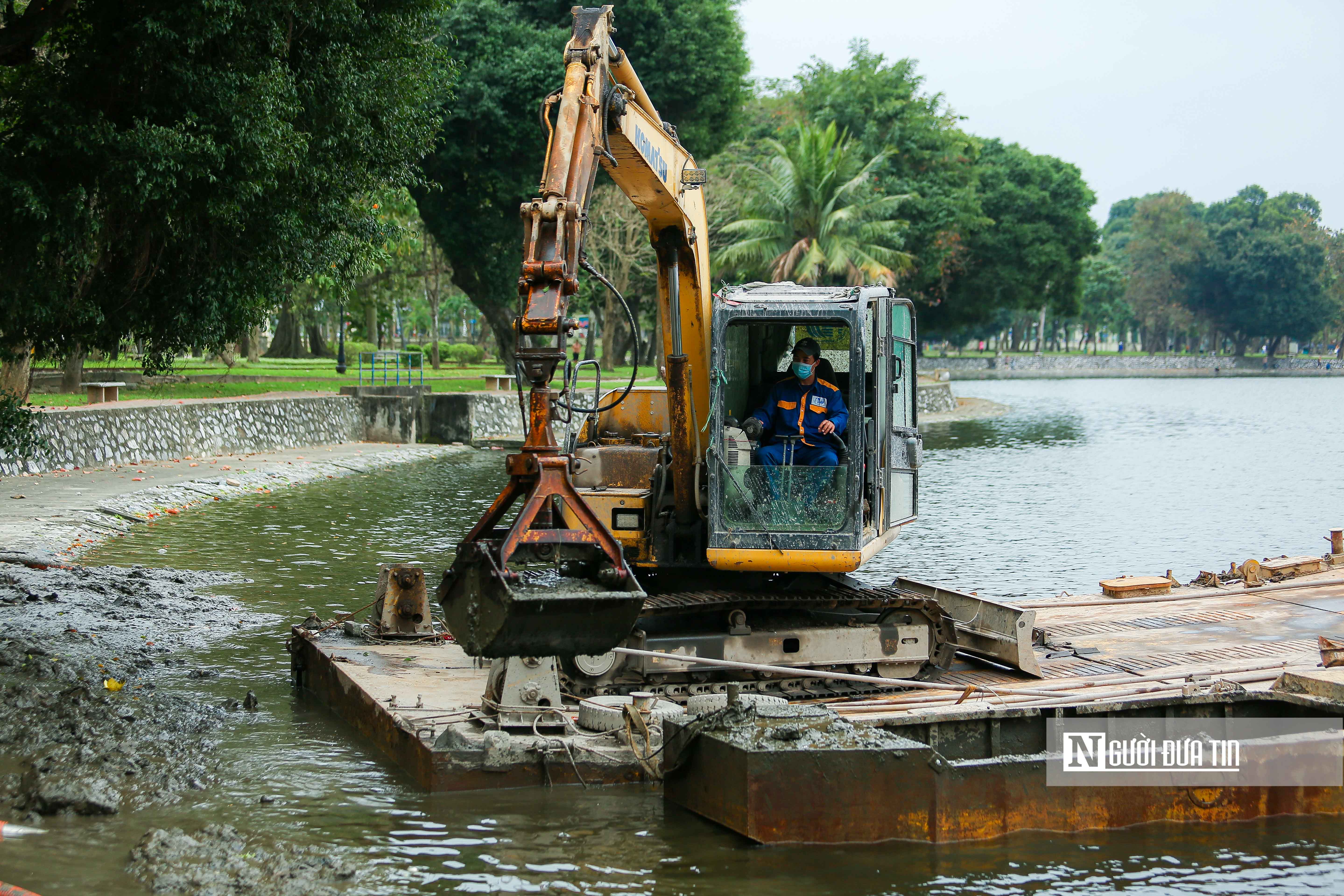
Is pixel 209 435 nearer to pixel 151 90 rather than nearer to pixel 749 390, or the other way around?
pixel 151 90

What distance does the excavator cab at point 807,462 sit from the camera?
355 inches

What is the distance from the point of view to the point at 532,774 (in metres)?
7.74

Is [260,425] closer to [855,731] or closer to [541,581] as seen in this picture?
[541,581]

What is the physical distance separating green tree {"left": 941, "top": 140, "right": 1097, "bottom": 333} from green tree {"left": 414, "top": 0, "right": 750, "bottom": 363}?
Result: 3049cm

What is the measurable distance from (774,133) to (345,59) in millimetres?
56963

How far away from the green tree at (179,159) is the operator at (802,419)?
4.51 meters

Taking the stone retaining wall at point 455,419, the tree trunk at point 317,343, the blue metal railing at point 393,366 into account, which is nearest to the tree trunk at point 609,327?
the blue metal railing at point 393,366

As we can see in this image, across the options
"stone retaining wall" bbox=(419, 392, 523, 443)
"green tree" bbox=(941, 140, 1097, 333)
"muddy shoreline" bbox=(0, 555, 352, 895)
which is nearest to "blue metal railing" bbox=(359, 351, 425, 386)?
"stone retaining wall" bbox=(419, 392, 523, 443)

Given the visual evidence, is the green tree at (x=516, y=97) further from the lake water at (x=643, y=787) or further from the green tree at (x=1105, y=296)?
the green tree at (x=1105, y=296)

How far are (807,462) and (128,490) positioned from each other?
14.6 metres

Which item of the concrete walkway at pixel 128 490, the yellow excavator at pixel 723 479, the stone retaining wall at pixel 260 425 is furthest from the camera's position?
the stone retaining wall at pixel 260 425

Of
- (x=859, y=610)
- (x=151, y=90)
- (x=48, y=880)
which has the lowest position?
(x=48, y=880)

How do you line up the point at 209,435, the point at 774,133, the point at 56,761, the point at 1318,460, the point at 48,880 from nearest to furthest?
the point at 48,880 → the point at 56,761 → the point at 209,435 → the point at 1318,460 → the point at 774,133

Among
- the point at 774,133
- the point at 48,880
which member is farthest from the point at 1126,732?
the point at 774,133
